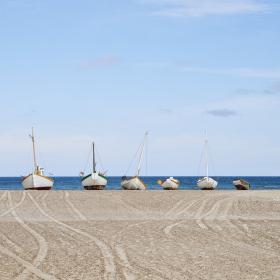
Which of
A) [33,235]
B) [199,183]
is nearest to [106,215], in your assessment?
[33,235]

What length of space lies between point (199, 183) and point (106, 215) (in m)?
56.9

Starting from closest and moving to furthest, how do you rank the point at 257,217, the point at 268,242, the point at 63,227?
the point at 268,242
the point at 63,227
the point at 257,217

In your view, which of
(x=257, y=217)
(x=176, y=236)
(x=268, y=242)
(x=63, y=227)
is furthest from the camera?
(x=257, y=217)

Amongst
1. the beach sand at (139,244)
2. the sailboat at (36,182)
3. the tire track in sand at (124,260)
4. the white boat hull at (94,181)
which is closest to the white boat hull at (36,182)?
the sailboat at (36,182)

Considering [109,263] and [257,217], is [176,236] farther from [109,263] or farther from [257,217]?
[257,217]

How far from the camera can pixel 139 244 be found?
2008 centimetres

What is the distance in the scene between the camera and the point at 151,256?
57.4ft

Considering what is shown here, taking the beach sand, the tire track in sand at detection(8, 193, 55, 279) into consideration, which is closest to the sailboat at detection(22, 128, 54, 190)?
the beach sand

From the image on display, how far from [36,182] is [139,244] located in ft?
181

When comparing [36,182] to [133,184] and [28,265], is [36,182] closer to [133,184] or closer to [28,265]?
[133,184]

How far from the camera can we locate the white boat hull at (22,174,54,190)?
2904 inches

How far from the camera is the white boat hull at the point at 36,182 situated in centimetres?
7375

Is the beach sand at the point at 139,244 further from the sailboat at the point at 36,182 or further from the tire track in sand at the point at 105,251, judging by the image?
the sailboat at the point at 36,182

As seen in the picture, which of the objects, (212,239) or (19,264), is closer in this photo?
(19,264)
